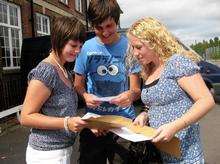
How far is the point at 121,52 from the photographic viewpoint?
3.75 meters

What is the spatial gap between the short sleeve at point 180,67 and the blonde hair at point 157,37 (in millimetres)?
48

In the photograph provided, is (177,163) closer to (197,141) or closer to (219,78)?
(197,141)

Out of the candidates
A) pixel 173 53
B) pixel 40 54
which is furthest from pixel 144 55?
pixel 40 54

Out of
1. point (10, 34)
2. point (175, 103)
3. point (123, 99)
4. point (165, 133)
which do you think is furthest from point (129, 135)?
A: point (10, 34)

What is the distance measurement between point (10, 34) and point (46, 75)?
1405cm

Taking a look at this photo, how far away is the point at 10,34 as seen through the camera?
16.6 metres

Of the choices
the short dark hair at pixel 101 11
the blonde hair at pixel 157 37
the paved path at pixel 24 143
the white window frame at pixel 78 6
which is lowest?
the paved path at pixel 24 143

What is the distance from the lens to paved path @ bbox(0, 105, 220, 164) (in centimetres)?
765

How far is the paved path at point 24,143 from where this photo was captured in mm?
7648

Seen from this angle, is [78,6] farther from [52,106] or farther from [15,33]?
[52,106]

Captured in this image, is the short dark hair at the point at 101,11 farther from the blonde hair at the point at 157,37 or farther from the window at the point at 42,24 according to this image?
the window at the point at 42,24

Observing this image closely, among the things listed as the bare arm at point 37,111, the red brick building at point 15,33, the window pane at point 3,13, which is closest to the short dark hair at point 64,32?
the bare arm at point 37,111

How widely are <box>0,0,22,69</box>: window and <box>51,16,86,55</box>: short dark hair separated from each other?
42.5ft

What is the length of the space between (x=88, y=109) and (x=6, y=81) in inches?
415
